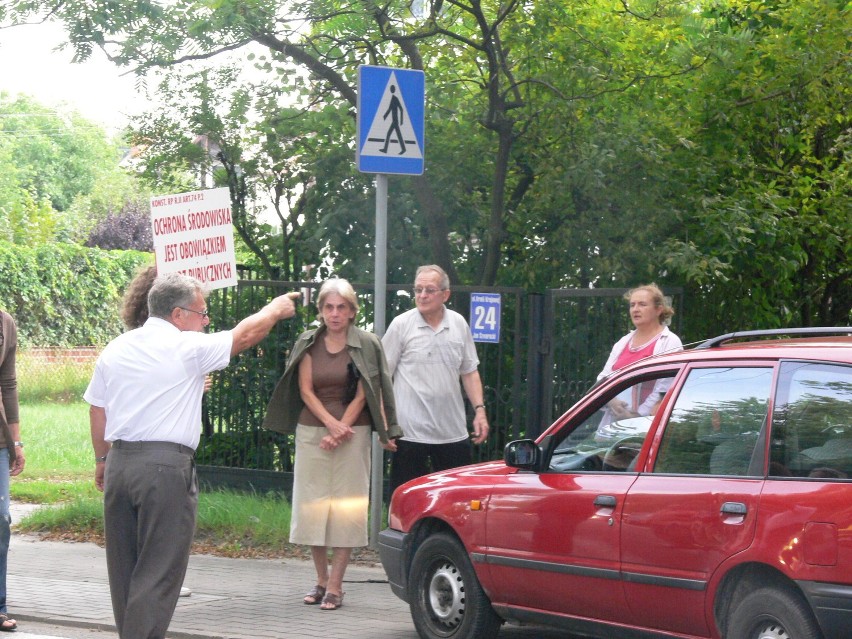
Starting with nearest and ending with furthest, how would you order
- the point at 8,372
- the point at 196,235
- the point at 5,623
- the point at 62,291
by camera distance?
the point at 5,623
the point at 8,372
the point at 196,235
the point at 62,291

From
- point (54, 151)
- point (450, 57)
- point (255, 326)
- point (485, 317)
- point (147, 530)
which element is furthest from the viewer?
point (54, 151)

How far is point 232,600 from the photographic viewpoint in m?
8.47

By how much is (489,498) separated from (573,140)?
181 inches

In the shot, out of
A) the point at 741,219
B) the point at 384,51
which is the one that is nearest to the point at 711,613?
the point at 741,219

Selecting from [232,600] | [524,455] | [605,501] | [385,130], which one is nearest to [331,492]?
[232,600]

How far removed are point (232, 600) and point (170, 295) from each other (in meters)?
2.95

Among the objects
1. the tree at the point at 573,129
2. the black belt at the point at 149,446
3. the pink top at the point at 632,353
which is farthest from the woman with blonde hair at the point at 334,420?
the tree at the point at 573,129

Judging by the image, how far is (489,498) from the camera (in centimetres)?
677

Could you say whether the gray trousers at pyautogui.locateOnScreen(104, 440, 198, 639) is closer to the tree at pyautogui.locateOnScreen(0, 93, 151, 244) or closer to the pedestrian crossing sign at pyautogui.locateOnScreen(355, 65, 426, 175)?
the pedestrian crossing sign at pyautogui.locateOnScreen(355, 65, 426, 175)

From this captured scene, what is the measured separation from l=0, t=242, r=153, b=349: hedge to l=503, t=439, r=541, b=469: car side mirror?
71.3 feet

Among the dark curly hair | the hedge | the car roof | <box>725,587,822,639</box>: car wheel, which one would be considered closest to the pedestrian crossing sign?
the dark curly hair

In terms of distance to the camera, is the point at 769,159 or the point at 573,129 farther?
the point at 769,159

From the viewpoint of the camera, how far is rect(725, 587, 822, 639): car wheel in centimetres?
512

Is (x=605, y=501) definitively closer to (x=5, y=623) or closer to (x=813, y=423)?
(x=813, y=423)
